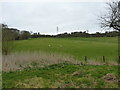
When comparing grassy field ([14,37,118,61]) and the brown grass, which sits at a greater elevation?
the brown grass

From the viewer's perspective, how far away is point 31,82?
31.6ft

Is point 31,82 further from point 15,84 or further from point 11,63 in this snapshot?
point 11,63

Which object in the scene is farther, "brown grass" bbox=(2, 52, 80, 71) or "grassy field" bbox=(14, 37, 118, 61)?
"grassy field" bbox=(14, 37, 118, 61)

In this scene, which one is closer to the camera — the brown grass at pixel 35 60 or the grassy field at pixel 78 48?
the brown grass at pixel 35 60

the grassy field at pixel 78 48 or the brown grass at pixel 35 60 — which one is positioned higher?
the brown grass at pixel 35 60

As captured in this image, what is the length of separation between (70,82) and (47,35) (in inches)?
2689

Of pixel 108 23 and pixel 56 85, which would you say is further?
pixel 108 23

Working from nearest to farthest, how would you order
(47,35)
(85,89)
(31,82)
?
(85,89) < (31,82) < (47,35)

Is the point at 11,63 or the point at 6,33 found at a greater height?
the point at 6,33

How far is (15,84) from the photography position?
368 inches

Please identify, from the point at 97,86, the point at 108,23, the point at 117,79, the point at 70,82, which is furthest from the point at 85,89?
the point at 108,23

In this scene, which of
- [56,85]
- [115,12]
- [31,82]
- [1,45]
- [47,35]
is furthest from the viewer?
[47,35]

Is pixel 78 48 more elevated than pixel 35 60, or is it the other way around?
pixel 35 60

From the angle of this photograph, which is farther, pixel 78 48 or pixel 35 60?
pixel 78 48
